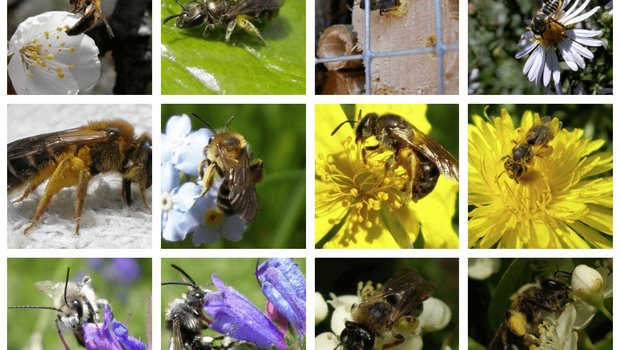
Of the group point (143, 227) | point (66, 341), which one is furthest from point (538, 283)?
→ point (66, 341)

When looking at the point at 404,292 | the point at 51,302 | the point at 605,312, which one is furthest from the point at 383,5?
the point at 51,302

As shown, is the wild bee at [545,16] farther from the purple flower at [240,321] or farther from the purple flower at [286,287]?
the purple flower at [240,321]

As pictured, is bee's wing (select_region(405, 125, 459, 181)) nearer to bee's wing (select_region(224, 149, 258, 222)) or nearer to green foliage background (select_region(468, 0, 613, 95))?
green foliage background (select_region(468, 0, 613, 95))

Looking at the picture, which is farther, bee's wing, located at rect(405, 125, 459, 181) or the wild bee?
the wild bee

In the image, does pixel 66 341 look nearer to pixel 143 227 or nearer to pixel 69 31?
pixel 143 227

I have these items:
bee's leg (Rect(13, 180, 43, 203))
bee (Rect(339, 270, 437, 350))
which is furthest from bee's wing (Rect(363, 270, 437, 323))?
bee's leg (Rect(13, 180, 43, 203))

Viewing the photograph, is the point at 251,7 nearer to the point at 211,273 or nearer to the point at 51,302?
the point at 211,273
